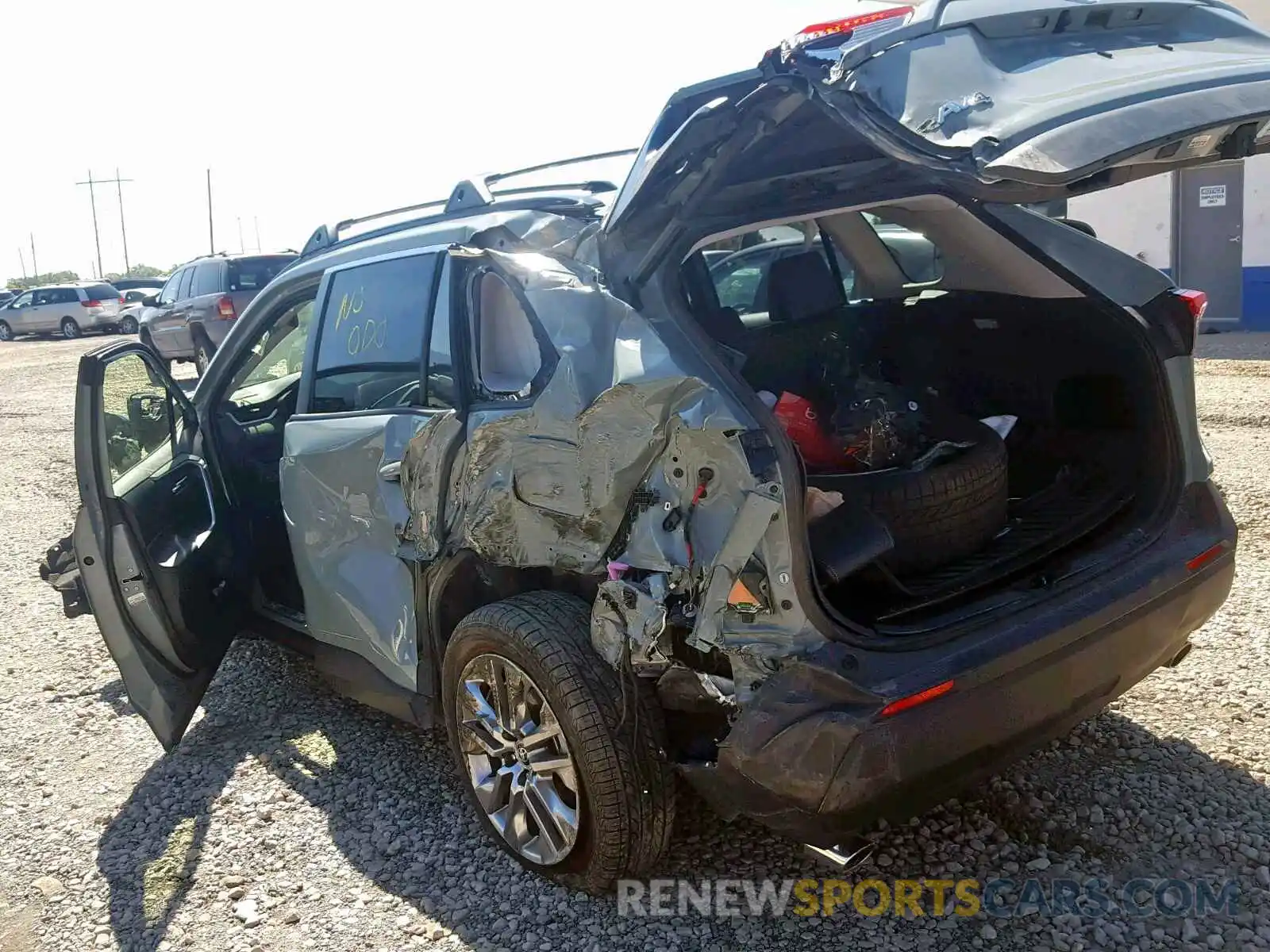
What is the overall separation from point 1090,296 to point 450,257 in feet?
6.45

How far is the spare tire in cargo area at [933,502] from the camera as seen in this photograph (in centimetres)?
284

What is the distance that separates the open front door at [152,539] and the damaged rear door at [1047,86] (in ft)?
8.27

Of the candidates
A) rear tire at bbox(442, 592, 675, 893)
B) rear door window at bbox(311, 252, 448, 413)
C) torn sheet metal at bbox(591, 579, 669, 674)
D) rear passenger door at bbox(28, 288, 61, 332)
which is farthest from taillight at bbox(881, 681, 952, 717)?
rear passenger door at bbox(28, 288, 61, 332)

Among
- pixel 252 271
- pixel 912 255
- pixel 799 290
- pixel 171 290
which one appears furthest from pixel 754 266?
pixel 171 290

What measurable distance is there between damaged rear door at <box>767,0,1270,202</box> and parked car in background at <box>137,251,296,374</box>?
1302 cm

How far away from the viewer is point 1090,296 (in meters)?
3.28

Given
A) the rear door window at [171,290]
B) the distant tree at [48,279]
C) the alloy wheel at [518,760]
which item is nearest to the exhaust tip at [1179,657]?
the alloy wheel at [518,760]

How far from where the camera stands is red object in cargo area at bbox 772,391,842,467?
3.18 meters

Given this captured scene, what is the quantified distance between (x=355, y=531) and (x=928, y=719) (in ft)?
6.52

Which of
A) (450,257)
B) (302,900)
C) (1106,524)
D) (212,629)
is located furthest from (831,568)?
(212,629)

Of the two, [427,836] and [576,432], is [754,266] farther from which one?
[427,836]

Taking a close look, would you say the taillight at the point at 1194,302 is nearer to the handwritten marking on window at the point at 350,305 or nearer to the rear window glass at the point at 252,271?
the handwritten marking on window at the point at 350,305

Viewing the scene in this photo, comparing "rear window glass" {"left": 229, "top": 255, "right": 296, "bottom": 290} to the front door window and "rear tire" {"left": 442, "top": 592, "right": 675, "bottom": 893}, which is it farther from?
"rear tire" {"left": 442, "top": 592, "right": 675, "bottom": 893}

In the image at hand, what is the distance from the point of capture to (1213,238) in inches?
514
